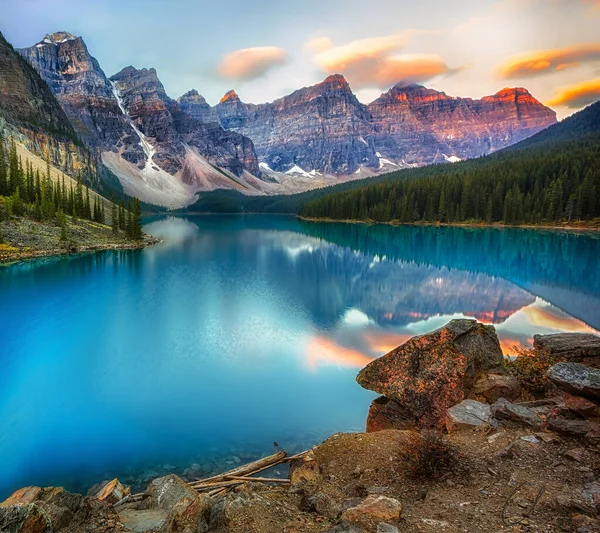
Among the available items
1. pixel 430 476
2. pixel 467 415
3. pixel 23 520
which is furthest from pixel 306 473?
pixel 23 520

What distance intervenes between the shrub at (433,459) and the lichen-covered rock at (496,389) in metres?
Result: 3.50

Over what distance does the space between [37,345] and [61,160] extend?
153318 millimetres

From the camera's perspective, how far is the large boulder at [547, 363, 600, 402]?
828 cm

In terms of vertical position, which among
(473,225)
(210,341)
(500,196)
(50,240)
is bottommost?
(210,341)

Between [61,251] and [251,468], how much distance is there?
57108 mm

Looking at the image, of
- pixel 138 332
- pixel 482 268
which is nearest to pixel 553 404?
pixel 138 332

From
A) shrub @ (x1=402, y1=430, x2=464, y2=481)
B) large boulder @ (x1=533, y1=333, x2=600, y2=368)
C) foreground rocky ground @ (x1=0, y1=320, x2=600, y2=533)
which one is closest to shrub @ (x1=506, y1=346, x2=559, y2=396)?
foreground rocky ground @ (x1=0, y1=320, x2=600, y2=533)

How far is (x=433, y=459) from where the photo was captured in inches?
286

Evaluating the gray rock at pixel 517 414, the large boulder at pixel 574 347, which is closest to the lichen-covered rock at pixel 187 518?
the gray rock at pixel 517 414

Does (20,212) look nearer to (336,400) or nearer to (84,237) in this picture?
(84,237)

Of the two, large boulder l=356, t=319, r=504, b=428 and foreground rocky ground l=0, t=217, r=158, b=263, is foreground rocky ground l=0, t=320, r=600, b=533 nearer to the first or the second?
large boulder l=356, t=319, r=504, b=428

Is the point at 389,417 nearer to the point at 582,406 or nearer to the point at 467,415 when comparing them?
the point at 467,415

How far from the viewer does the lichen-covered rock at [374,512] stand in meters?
5.58

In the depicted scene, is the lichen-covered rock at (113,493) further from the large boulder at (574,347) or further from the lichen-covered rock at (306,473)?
the large boulder at (574,347)
